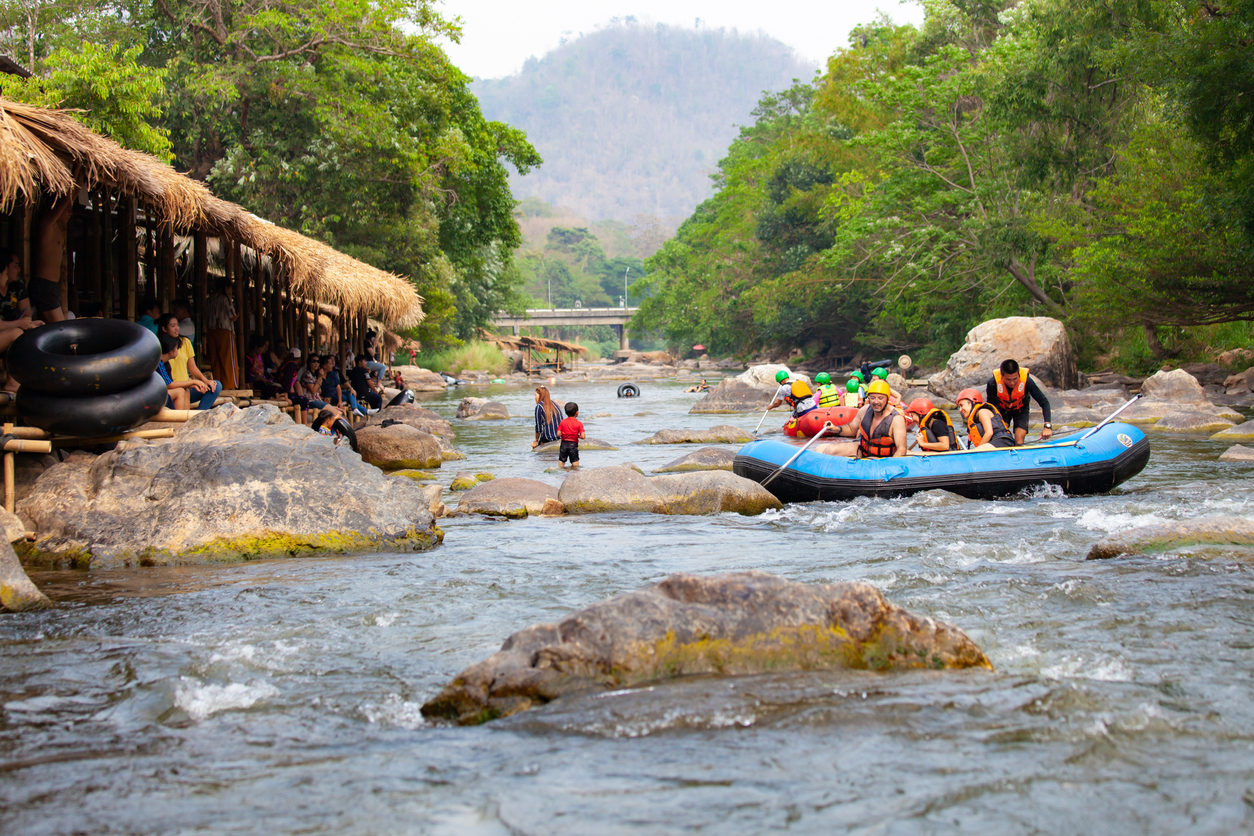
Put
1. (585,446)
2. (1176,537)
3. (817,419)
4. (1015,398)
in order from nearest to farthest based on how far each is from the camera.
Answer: (1176,537) < (1015,398) < (817,419) < (585,446)

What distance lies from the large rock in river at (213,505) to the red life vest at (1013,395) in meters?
6.92

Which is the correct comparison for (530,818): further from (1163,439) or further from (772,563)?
(1163,439)

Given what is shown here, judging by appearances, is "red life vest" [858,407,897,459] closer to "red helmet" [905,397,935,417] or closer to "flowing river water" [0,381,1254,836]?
"red helmet" [905,397,935,417]

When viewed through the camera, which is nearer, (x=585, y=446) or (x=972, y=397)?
(x=972, y=397)

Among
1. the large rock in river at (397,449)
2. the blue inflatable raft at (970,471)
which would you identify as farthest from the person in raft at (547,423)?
the blue inflatable raft at (970,471)

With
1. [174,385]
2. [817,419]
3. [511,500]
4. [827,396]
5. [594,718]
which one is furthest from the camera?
[827,396]

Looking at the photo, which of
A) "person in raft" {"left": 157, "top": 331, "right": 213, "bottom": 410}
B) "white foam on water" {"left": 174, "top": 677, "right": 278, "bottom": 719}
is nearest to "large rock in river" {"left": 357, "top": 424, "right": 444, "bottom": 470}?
"person in raft" {"left": 157, "top": 331, "right": 213, "bottom": 410}

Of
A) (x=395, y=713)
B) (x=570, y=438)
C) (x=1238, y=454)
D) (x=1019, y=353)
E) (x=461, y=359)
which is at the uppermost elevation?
(x=461, y=359)

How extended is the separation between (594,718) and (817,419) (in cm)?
1022

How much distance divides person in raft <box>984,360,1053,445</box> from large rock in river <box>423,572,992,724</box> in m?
7.38

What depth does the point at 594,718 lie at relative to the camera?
12.4ft

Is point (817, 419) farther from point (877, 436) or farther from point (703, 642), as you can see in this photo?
point (703, 642)

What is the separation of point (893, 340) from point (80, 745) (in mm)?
38781

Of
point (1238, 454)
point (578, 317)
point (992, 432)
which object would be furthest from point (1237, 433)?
point (578, 317)
